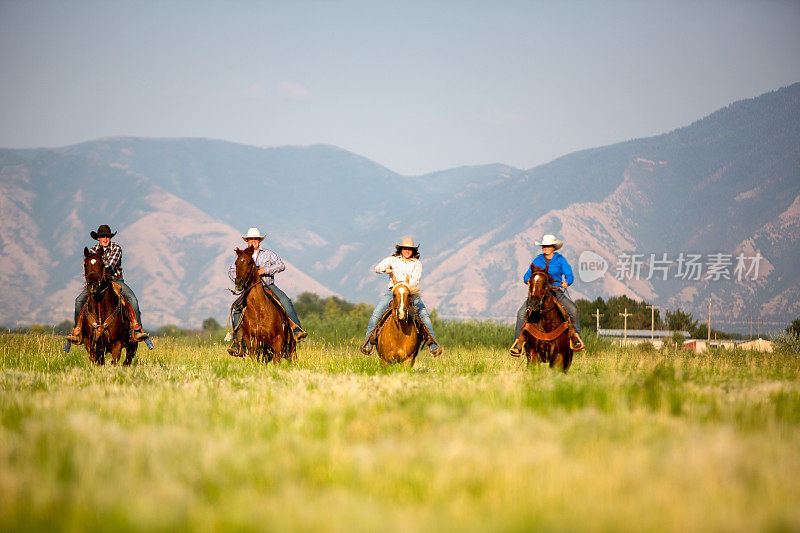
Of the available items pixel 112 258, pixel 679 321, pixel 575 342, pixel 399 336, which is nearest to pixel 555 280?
pixel 575 342

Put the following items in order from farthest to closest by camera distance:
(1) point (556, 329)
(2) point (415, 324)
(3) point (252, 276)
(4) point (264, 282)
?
(4) point (264, 282), (3) point (252, 276), (2) point (415, 324), (1) point (556, 329)

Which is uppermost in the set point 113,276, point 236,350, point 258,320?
point 113,276

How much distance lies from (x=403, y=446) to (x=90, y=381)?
569 cm

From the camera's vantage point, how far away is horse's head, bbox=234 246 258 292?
46.4 feet

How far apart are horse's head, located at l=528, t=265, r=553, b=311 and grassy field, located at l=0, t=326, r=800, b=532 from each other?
476cm

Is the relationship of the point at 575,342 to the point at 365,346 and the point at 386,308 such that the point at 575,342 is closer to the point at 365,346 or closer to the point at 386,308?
the point at 386,308

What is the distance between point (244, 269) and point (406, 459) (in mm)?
9914

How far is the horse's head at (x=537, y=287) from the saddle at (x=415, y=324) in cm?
207

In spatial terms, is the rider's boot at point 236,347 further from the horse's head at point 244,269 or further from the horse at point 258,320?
the horse's head at point 244,269

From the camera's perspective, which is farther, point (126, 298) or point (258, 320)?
point (126, 298)

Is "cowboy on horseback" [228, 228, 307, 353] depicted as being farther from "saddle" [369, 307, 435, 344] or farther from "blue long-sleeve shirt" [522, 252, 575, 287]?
"blue long-sleeve shirt" [522, 252, 575, 287]

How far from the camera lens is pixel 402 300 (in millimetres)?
13203

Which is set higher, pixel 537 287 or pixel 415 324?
pixel 537 287

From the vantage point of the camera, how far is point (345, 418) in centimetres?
653
